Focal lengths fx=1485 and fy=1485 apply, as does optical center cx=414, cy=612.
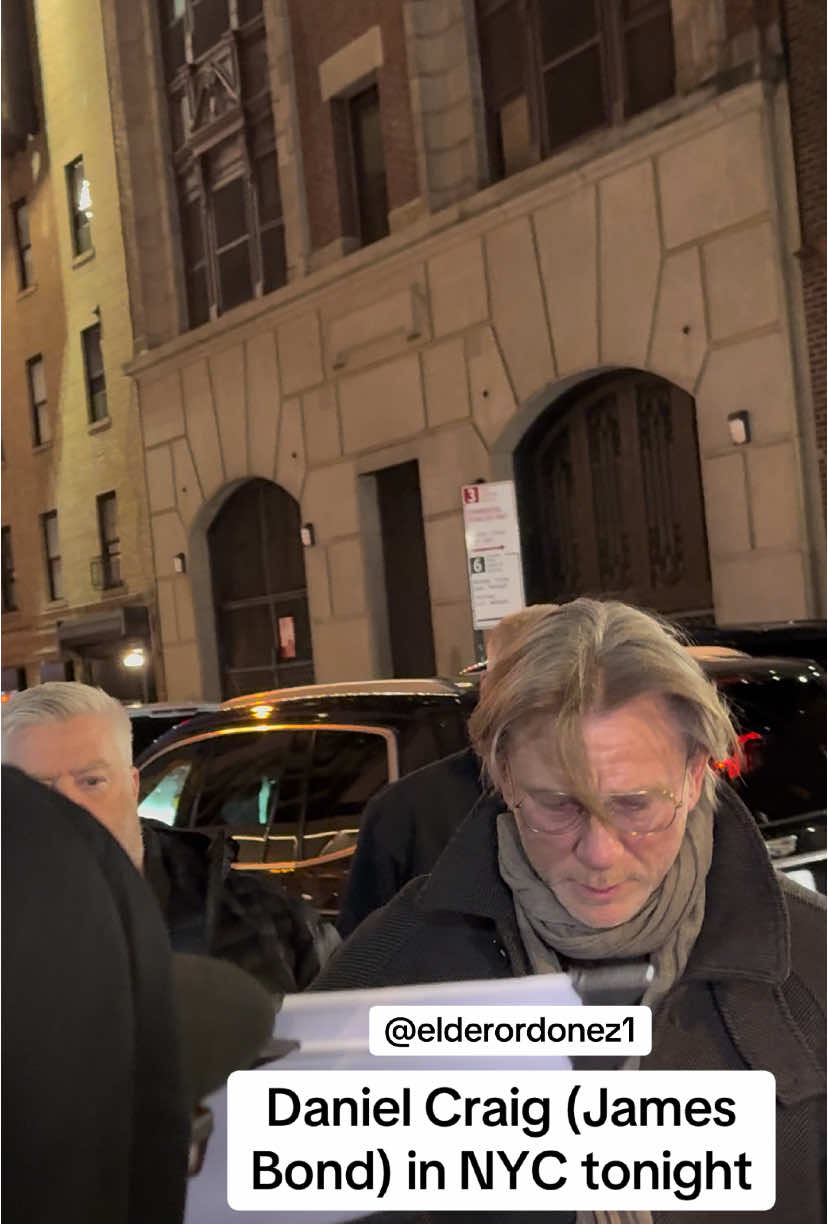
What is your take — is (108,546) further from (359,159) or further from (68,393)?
(359,159)

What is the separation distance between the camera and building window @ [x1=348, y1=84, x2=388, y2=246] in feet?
3.85

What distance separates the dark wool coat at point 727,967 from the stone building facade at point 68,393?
0.83 feet

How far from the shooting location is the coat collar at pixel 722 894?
2.49 feet

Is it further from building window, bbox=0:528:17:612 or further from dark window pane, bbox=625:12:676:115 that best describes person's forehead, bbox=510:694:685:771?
dark window pane, bbox=625:12:676:115

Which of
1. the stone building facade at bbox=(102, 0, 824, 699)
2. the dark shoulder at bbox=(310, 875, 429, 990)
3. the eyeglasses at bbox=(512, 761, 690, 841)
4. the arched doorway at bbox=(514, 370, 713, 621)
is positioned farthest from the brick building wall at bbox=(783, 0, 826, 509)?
the dark shoulder at bbox=(310, 875, 429, 990)

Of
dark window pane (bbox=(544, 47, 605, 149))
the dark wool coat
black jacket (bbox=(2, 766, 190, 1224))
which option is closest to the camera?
black jacket (bbox=(2, 766, 190, 1224))

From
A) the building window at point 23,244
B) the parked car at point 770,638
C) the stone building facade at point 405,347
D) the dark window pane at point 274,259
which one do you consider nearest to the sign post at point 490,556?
the stone building facade at point 405,347

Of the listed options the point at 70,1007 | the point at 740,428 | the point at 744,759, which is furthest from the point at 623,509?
the point at 70,1007

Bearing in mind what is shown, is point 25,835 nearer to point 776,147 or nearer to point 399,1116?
point 399,1116

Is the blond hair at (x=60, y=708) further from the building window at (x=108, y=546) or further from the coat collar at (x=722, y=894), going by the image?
the building window at (x=108, y=546)

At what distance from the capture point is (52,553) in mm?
1101

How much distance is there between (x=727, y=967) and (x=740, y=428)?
1.79 feet

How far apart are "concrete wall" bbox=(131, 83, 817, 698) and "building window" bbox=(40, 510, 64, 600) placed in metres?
0.10

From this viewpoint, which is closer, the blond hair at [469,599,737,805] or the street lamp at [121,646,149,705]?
the blond hair at [469,599,737,805]
